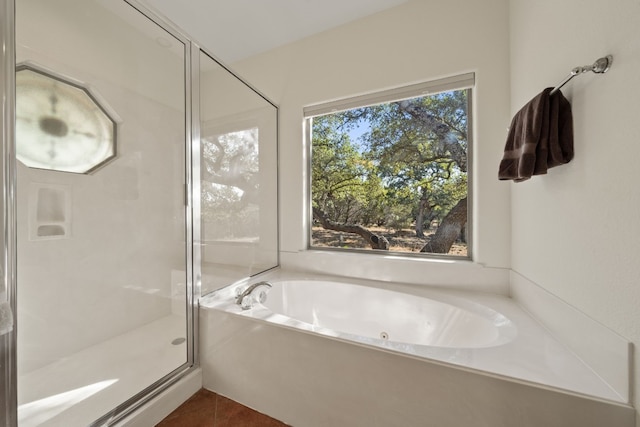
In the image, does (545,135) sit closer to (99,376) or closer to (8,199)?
(8,199)

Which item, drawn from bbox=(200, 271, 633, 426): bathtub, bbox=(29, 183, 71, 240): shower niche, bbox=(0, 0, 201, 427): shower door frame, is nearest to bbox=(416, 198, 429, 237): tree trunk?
bbox=(200, 271, 633, 426): bathtub

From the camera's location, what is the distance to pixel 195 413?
1.32 metres

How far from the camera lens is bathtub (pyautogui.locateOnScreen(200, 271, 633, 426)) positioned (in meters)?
0.86

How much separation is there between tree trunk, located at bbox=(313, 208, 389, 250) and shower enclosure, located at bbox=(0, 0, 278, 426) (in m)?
0.78

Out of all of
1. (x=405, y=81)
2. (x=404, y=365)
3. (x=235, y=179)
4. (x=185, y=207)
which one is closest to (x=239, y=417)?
(x=404, y=365)

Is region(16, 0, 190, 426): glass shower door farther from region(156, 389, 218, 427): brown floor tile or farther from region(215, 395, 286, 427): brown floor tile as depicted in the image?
region(215, 395, 286, 427): brown floor tile

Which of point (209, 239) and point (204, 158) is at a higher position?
point (204, 158)

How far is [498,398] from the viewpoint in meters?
0.89

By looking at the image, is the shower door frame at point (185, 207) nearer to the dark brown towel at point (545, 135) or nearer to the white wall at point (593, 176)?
the dark brown towel at point (545, 135)

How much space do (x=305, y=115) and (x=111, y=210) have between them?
162 centimetres

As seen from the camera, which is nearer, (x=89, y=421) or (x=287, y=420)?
(x=89, y=421)

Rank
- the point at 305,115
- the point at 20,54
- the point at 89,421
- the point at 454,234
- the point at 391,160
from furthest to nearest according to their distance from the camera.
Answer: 1. the point at 305,115
2. the point at 391,160
3. the point at 454,234
4. the point at 89,421
5. the point at 20,54

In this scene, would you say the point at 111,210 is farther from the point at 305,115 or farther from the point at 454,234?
the point at 454,234

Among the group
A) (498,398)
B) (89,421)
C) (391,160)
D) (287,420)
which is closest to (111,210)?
(89,421)
